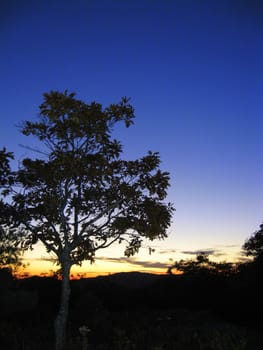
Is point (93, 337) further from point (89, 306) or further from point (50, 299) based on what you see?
point (50, 299)

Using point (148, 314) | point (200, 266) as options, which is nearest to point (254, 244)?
point (200, 266)

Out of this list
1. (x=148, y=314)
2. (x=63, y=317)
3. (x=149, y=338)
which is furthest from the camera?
(x=148, y=314)

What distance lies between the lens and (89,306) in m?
30.2

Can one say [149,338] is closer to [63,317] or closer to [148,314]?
[63,317]

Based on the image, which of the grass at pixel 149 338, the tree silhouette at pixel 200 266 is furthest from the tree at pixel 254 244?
the grass at pixel 149 338

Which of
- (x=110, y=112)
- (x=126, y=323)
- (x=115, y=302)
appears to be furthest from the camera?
(x=115, y=302)

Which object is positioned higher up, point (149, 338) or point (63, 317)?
point (63, 317)

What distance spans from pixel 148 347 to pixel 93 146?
7.90m

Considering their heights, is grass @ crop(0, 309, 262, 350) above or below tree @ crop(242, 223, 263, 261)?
below

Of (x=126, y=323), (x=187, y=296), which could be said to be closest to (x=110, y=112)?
(x=126, y=323)

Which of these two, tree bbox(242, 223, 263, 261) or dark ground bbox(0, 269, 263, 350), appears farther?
tree bbox(242, 223, 263, 261)

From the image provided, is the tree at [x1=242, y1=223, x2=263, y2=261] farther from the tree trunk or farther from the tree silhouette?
the tree trunk

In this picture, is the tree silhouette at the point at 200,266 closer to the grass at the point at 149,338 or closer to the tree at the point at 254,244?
the tree at the point at 254,244

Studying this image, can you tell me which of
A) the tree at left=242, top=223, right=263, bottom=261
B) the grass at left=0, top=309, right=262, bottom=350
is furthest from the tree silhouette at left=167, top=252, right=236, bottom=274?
the grass at left=0, top=309, right=262, bottom=350
